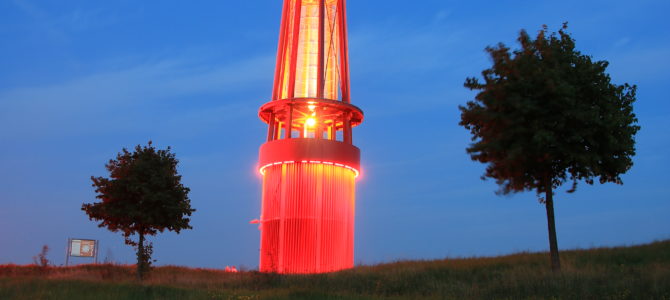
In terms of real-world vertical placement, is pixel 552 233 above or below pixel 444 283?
above

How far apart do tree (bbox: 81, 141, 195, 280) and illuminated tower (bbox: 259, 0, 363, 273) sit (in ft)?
21.5

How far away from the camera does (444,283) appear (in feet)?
68.8

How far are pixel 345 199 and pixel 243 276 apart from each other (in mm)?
12558

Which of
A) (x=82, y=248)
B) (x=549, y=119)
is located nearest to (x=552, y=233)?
(x=549, y=119)

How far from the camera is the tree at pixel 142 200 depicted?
2902cm

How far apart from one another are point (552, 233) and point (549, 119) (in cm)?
346

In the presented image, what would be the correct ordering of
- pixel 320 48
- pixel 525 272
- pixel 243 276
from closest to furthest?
1. pixel 525 272
2. pixel 243 276
3. pixel 320 48

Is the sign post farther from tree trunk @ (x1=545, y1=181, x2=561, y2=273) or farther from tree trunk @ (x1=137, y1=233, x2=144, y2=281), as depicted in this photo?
tree trunk @ (x1=545, y1=181, x2=561, y2=273)

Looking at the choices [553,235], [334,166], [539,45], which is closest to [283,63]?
[334,166]

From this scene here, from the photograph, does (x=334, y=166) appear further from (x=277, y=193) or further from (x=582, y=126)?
(x=582, y=126)

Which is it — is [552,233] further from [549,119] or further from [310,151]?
[310,151]

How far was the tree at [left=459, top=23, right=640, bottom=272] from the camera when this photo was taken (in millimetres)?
21422

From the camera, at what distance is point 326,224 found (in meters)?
36.1

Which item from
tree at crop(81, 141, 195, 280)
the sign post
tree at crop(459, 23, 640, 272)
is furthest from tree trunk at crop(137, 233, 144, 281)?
tree at crop(459, 23, 640, 272)
